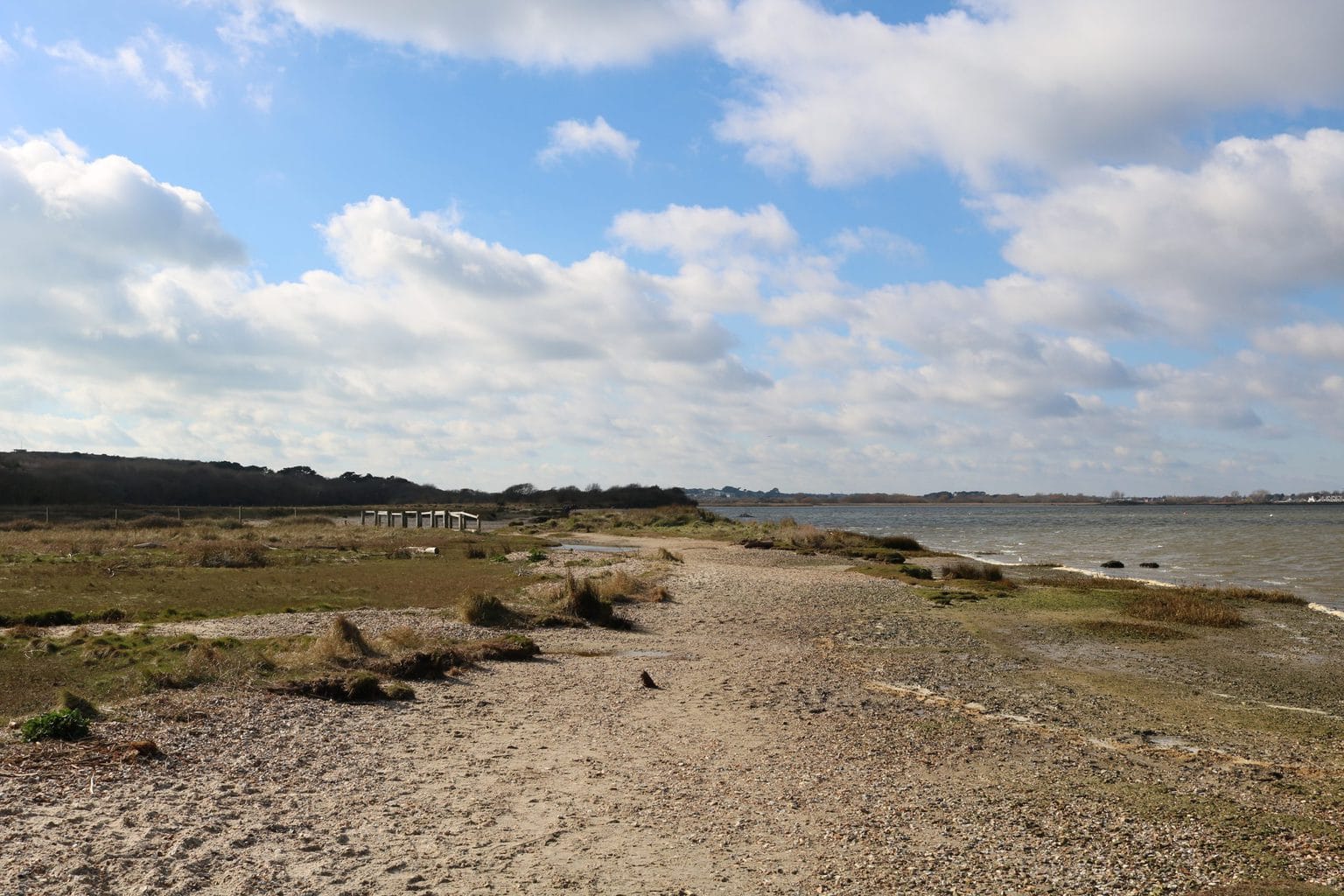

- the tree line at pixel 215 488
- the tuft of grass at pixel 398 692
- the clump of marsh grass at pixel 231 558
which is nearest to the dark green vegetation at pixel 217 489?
the tree line at pixel 215 488

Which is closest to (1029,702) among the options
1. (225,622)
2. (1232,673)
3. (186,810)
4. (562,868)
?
(1232,673)

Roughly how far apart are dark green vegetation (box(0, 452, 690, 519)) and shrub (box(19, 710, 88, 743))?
341ft

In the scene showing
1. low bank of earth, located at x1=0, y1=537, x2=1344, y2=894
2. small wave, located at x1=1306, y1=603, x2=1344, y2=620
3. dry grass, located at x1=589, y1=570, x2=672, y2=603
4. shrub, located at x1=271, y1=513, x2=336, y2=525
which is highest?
shrub, located at x1=271, y1=513, x2=336, y2=525

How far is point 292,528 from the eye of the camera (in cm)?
6322

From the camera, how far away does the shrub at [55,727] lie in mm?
10344

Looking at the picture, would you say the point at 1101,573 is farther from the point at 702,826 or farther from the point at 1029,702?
the point at 702,826

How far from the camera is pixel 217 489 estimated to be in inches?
5689

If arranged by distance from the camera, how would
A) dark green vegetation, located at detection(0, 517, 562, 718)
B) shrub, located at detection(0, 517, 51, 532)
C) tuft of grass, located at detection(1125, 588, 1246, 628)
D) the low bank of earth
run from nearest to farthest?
the low bank of earth → dark green vegetation, located at detection(0, 517, 562, 718) → tuft of grass, located at detection(1125, 588, 1246, 628) → shrub, located at detection(0, 517, 51, 532)

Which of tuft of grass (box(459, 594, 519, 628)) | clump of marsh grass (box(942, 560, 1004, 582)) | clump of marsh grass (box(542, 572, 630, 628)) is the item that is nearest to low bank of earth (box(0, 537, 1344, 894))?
tuft of grass (box(459, 594, 519, 628))

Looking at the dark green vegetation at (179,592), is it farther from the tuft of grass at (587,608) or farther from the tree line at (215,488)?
the tree line at (215,488)

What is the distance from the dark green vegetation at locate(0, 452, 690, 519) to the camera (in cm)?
11089

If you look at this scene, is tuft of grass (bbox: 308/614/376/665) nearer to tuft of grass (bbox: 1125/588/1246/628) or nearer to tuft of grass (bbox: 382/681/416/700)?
tuft of grass (bbox: 382/681/416/700)

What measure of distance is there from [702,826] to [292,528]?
59.8 m

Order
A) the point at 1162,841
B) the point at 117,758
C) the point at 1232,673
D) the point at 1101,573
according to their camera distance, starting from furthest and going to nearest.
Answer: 1. the point at 1101,573
2. the point at 1232,673
3. the point at 117,758
4. the point at 1162,841
